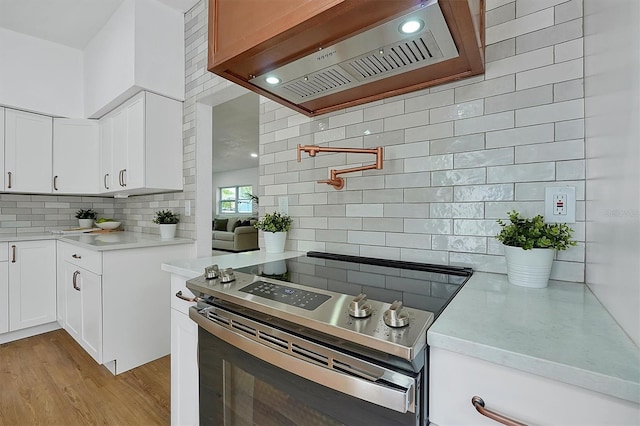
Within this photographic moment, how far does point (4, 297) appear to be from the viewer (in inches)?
99.0

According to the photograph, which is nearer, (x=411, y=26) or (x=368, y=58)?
(x=411, y=26)

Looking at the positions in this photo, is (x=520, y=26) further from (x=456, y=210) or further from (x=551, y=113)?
(x=456, y=210)

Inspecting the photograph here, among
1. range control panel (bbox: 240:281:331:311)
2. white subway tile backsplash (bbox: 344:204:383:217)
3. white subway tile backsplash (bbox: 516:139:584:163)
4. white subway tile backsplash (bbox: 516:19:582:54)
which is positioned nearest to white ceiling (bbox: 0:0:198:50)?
white subway tile backsplash (bbox: 344:204:383:217)

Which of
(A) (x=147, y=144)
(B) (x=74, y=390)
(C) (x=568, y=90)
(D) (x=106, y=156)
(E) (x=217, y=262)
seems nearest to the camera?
(C) (x=568, y=90)

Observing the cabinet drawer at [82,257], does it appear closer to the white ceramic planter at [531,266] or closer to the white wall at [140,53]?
the white wall at [140,53]

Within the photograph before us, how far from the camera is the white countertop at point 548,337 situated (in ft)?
1.47

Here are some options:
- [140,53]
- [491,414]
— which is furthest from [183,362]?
[140,53]

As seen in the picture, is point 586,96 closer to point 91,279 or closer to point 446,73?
point 446,73

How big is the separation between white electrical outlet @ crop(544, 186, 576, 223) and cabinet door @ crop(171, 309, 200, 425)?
53.1 inches

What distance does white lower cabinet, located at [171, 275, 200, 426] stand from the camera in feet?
3.90

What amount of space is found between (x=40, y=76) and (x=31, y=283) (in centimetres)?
194

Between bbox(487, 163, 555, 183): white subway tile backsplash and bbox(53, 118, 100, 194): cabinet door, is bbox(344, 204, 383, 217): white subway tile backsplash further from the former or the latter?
bbox(53, 118, 100, 194): cabinet door

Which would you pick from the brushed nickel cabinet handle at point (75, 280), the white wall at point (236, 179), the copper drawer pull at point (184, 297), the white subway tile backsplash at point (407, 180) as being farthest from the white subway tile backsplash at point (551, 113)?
the white wall at point (236, 179)

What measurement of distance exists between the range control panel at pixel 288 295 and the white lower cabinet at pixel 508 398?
302mm
